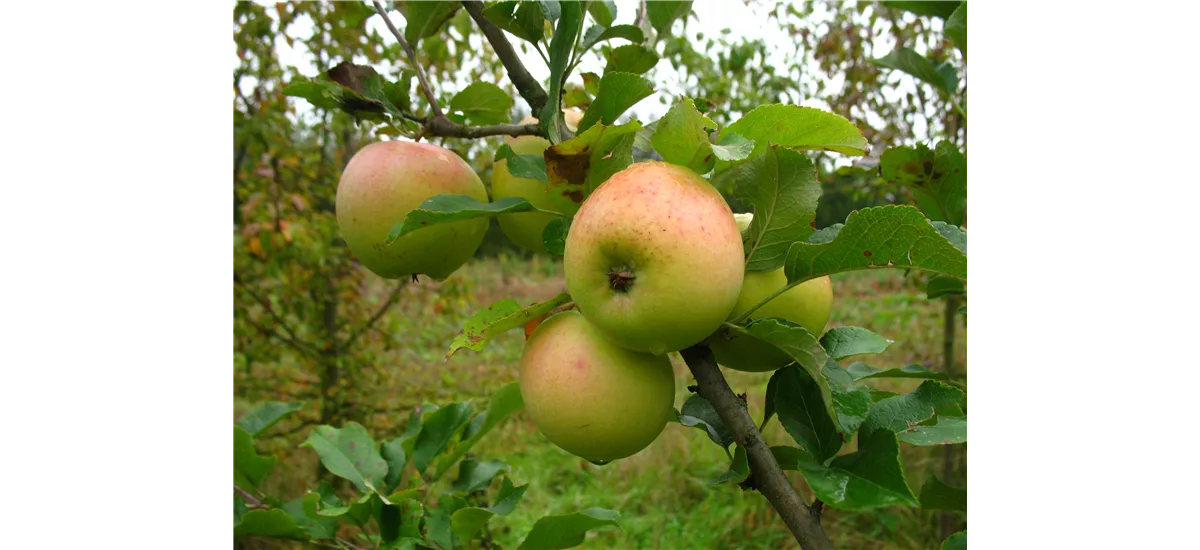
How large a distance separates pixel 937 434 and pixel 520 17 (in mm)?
473

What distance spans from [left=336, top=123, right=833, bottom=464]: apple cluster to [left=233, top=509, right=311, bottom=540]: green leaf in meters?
0.37

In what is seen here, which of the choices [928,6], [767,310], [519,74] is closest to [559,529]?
[767,310]

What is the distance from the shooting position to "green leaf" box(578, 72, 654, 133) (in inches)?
21.2

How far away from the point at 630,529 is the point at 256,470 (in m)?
1.60

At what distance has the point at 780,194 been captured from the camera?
0.56 meters

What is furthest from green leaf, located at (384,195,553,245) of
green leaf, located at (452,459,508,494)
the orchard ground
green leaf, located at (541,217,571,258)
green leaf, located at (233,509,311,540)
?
the orchard ground

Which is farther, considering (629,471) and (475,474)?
(629,471)

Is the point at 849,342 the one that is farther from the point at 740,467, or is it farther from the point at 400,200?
the point at 400,200

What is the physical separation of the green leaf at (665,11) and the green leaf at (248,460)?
0.77 m

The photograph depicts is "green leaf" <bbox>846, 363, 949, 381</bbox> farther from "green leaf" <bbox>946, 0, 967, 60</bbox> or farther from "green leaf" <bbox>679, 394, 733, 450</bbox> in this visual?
"green leaf" <bbox>946, 0, 967, 60</bbox>

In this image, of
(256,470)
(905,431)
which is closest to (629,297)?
(905,431)

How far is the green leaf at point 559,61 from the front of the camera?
612 mm

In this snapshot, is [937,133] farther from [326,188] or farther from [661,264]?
[661,264]
